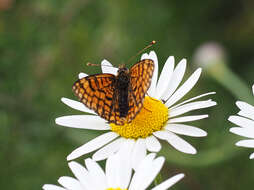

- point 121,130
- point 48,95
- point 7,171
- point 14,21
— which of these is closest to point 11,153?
point 7,171

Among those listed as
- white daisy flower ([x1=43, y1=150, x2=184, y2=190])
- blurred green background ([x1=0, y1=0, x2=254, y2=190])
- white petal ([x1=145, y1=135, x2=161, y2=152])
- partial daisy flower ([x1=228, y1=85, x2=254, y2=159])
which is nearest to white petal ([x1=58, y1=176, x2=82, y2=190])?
white daisy flower ([x1=43, y1=150, x2=184, y2=190])

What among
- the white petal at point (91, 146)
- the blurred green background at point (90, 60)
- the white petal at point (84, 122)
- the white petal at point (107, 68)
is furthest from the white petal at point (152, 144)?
the blurred green background at point (90, 60)

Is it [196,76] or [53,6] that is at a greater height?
[53,6]

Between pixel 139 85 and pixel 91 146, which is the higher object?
pixel 139 85

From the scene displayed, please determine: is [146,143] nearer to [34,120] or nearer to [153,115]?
[153,115]

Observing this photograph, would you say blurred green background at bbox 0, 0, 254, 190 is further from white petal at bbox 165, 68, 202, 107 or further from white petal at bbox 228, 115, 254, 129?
white petal at bbox 228, 115, 254, 129

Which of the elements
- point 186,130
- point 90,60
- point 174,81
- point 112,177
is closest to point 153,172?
point 112,177

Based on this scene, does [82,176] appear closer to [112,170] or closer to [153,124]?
[112,170]
